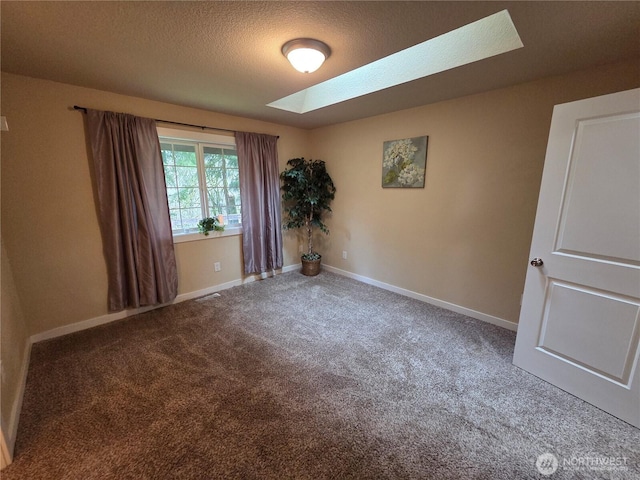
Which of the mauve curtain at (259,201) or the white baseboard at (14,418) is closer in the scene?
the white baseboard at (14,418)

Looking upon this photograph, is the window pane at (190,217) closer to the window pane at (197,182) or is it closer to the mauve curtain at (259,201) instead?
the window pane at (197,182)

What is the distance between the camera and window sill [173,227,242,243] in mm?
3037

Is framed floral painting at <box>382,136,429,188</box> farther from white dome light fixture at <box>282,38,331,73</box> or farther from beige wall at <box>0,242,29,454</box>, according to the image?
beige wall at <box>0,242,29,454</box>

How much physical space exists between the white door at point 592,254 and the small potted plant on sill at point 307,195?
260cm

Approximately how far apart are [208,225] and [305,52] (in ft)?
7.45

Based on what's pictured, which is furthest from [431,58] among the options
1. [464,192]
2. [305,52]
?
[464,192]

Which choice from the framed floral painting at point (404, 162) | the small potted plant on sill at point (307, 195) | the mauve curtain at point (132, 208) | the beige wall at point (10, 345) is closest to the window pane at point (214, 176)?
the mauve curtain at point (132, 208)

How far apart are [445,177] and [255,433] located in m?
2.75

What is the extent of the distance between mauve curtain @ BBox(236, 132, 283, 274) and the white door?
291 cm

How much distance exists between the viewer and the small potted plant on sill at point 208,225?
10.5ft

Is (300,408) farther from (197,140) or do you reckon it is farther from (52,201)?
(197,140)

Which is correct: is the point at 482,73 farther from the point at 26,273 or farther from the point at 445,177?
the point at 26,273

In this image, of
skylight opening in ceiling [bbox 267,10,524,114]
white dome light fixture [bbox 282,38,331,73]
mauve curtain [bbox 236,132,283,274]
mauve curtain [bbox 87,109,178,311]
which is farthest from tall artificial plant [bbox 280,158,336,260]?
white dome light fixture [bbox 282,38,331,73]

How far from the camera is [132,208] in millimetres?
2584
